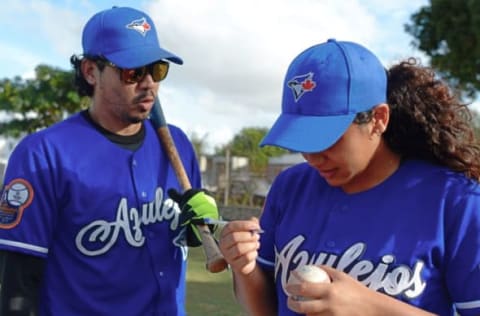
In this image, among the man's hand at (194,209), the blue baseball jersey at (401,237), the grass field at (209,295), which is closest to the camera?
the blue baseball jersey at (401,237)

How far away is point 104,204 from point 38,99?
29447mm

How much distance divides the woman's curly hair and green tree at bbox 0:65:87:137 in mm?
28227

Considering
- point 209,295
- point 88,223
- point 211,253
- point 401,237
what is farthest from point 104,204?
point 209,295

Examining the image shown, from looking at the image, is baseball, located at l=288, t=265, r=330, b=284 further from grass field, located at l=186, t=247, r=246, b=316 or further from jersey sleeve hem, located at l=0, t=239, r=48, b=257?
grass field, located at l=186, t=247, r=246, b=316

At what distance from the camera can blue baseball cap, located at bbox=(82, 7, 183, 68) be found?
8.58ft

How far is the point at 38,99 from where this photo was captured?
30.4m

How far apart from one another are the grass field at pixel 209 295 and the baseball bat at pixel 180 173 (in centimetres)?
397

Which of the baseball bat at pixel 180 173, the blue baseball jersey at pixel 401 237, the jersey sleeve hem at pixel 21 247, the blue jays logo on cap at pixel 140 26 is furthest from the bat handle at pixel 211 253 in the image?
the blue jays logo on cap at pixel 140 26

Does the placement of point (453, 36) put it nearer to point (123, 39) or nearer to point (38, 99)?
point (123, 39)

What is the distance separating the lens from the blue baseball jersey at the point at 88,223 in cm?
235

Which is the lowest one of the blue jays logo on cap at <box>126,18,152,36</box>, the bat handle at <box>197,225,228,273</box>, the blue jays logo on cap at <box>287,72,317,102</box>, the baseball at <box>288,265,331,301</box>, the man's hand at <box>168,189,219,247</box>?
the bat handle at <box>197,225,228,273</box>


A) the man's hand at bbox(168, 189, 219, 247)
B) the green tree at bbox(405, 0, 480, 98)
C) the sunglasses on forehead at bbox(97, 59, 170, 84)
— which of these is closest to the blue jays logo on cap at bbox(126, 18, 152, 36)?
the sunglasses on forehead at bbox(97, 59, 170, 84)

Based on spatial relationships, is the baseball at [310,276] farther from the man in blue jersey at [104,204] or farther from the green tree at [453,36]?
the green tree at [453,36]

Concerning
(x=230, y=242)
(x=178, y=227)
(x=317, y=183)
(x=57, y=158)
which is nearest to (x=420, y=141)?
(x=317, y=183)
